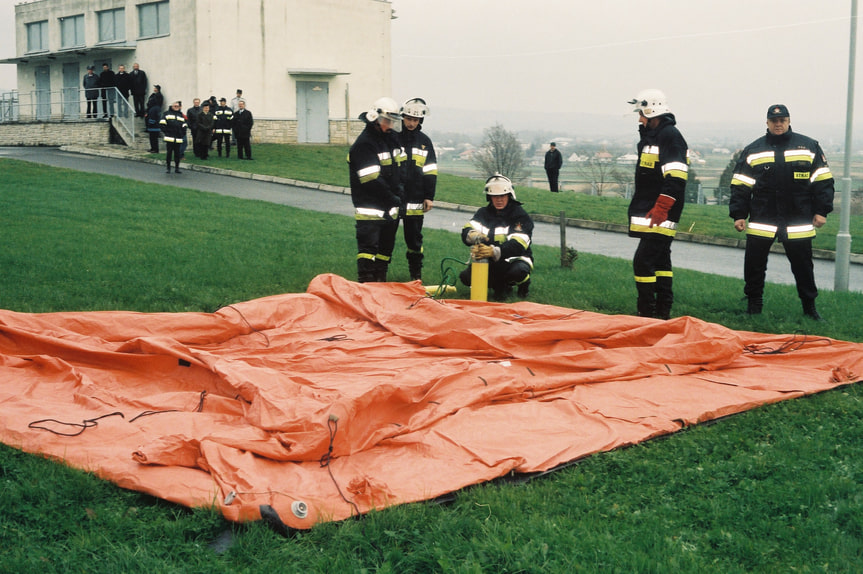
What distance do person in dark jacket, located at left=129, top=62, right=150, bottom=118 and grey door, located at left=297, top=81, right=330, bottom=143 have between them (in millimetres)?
6140

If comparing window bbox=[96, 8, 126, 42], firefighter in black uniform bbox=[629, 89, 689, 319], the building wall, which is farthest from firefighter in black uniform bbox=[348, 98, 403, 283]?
window bbox=[96, 8, 126, 42]

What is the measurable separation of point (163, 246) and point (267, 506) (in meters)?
8.84

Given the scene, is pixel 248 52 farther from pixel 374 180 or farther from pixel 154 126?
pixel 374 180

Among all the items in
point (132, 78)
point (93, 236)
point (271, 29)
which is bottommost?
point (93, 236)

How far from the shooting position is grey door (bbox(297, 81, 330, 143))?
120ft

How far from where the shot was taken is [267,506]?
4.00 meters

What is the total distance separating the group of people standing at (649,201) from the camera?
8.79 metres

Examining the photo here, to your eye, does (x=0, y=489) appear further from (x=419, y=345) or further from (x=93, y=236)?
(x=93, y=236)

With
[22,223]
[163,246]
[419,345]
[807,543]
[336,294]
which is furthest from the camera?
[22,223]

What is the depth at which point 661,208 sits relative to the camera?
337 inches

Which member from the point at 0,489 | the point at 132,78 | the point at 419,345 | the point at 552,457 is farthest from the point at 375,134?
the point at 132,78

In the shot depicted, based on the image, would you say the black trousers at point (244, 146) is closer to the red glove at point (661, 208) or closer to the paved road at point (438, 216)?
the paved road at point (438, 216)

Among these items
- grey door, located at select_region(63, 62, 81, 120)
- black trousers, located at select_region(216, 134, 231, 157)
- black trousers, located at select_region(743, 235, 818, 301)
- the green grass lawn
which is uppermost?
grey door, located at select_region(63, 62, 81, 120)

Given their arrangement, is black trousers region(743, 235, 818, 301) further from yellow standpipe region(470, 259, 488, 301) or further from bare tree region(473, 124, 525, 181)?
bare tree region(473, 124, 525, 181)
